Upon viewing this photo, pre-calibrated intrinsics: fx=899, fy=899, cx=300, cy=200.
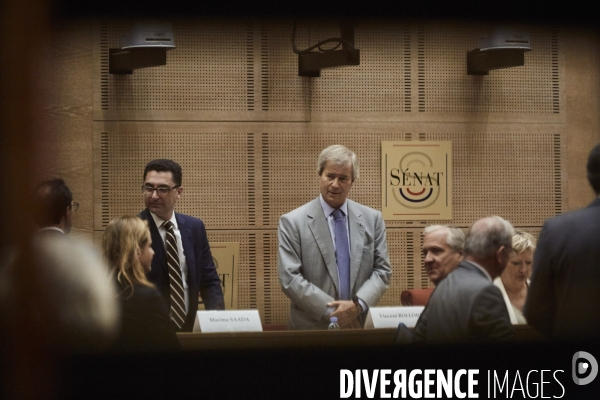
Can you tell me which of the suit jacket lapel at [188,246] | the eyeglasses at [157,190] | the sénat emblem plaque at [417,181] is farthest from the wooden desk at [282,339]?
the sénat emblem plaque at [417,181]

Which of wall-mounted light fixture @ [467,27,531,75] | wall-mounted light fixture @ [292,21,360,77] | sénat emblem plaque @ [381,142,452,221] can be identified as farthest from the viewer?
sénat emblem plaque @ [381,142,452,221]

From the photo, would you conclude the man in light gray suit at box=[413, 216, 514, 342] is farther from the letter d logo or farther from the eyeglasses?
the eyeglasses

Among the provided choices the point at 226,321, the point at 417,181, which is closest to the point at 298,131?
the point at 417,181

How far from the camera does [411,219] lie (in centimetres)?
700

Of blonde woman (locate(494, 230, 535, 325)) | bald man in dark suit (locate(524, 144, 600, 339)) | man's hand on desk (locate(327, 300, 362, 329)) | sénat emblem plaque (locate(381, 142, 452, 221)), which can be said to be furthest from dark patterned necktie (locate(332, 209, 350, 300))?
sénat emblem plaque (locate(381, 142, 452, 221))

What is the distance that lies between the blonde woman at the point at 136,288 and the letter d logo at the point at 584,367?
1.23 m

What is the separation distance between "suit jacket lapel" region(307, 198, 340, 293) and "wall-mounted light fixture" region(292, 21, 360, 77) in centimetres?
134

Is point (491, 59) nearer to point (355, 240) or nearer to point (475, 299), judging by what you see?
point (355, 240)

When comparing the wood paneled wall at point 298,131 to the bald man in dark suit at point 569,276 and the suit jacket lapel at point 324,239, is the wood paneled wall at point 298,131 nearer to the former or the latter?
the suit jacket lapel at point 324,239

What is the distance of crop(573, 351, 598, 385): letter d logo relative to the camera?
8.76 feet

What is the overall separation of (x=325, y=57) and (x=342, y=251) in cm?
206

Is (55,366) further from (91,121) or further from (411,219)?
(411,219)

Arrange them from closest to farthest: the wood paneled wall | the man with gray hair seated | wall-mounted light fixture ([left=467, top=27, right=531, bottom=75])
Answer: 1. the man with gray hair seated
2. wall-mounted light fixture ([left=467, top=27, right=531, bottom=75])
3. the wood paneled wall

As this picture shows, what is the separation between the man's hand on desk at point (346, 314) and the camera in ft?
14.6
